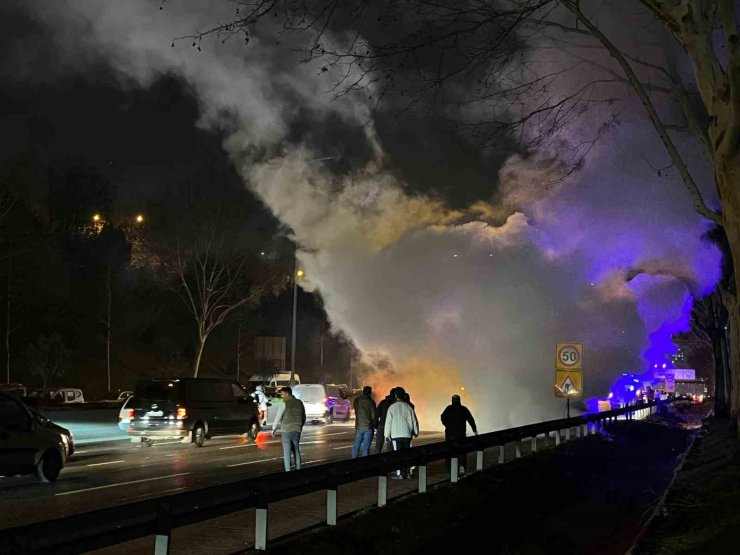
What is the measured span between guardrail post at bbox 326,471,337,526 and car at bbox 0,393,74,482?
22.5ft

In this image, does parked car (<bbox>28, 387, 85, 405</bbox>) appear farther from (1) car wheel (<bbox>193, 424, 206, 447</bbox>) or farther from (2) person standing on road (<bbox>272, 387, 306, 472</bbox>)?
(2) person standing on road (<bbox>272, 387, 306, 472</bbox>)

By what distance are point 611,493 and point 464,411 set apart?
10.3ft

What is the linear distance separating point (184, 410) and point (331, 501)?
1384 centimetres

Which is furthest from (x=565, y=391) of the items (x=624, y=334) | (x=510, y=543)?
(x=624, y=334)

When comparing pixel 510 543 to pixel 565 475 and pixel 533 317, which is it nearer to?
pixel 565 475

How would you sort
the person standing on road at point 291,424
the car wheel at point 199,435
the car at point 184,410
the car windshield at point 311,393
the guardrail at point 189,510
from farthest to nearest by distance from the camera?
1. the car windshield at point 311,393
2. the car wheel at point 199,435
3. the car at point 184,410
4. the person standing on road at point 291,424
5. the guardrail at point 189,510

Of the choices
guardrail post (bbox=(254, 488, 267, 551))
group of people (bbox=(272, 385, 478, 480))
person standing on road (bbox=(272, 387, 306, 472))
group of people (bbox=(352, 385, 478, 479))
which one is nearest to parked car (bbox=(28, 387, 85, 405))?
group of people (bbox=(352, 385, 478, 479))

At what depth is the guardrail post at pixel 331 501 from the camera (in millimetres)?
8734

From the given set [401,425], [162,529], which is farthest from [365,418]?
[162,529]

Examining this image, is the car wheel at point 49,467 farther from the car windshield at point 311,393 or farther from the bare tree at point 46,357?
the bare tree at point 46,357

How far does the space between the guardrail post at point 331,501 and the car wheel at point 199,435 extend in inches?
551

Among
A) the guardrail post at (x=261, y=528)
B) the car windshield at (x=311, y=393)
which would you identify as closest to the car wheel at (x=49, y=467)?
the guardrail post at (x=261, y=528)

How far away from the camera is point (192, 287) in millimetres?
57219

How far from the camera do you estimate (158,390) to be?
2250 centimetres
